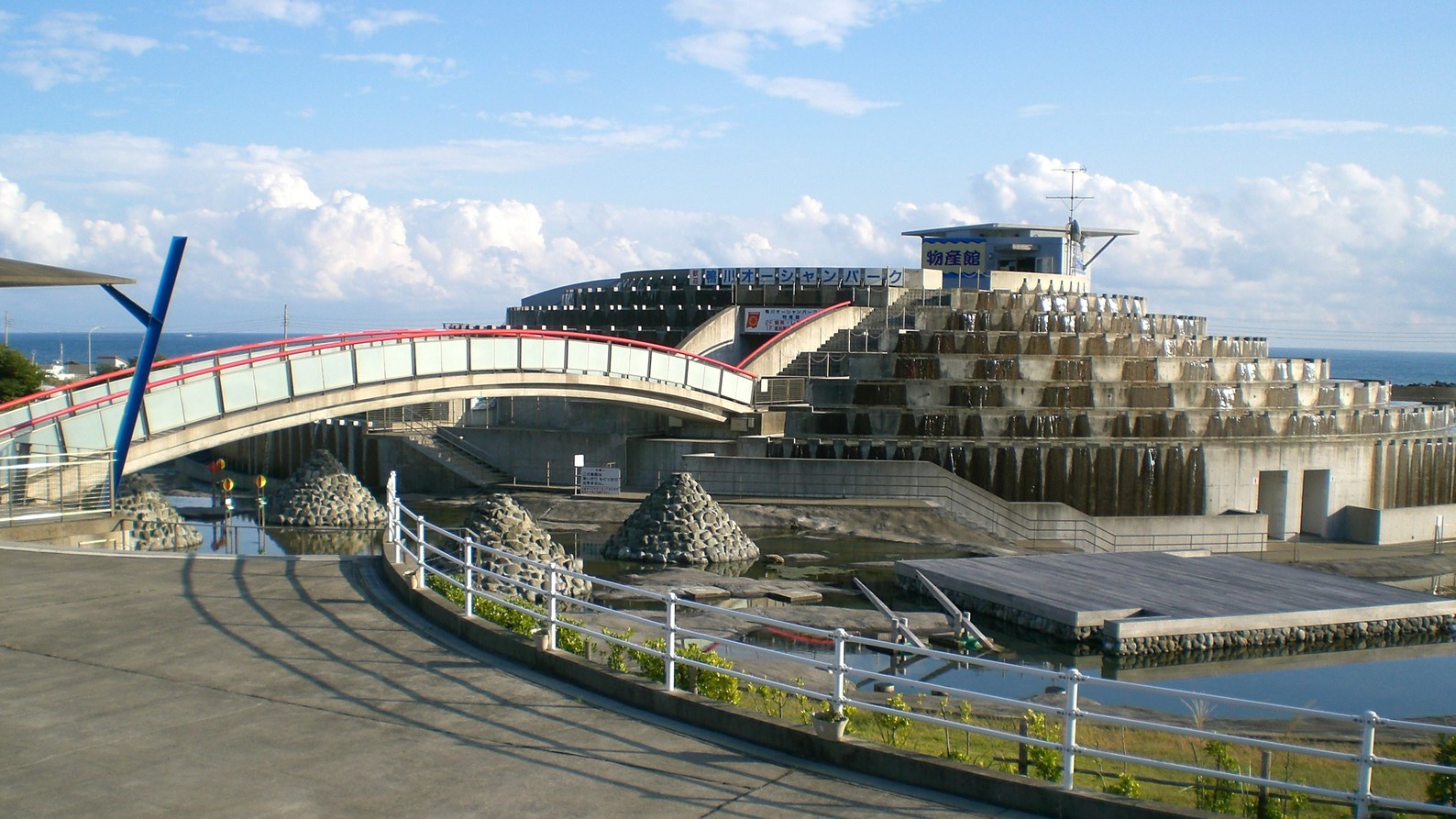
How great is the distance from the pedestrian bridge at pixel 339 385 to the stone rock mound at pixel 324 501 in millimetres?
5352

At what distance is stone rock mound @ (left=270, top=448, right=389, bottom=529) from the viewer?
112 feet

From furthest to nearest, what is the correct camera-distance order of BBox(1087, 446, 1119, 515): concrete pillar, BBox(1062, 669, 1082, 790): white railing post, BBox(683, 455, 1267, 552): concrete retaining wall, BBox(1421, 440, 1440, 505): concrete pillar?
BBox(1421, 440, 1440, 505): concrete pillar < BBox(1087, 446, 1119, 515): concrete pillar < BBox(683, 455, 1267, 552): concrete retaining wall < BBox(1062, 669, 1082, 790): white railing post

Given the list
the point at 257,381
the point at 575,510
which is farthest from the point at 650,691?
the point at 575,510

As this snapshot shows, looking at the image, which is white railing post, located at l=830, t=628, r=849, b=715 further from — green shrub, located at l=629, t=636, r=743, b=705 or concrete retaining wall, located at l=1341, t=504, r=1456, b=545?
concrete retaining wall, located at l=1341, t=504, r=1456, b=545

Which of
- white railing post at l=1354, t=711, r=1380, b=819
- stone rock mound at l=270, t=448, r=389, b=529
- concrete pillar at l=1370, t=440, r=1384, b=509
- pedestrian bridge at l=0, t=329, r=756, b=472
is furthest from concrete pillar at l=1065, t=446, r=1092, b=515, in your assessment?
white railing post at l=1354, t=711, r=1380, b=819

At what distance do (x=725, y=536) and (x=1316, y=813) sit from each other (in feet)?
68.5

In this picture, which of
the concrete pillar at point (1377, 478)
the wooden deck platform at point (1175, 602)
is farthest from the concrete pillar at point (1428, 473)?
the wooden deck platform at point (1175, 602)

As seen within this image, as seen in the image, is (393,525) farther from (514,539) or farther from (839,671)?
(839,671)

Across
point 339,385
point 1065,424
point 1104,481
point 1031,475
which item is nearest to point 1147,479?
point 1104,481

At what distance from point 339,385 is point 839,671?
863 inches

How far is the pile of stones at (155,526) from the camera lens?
27.0 m

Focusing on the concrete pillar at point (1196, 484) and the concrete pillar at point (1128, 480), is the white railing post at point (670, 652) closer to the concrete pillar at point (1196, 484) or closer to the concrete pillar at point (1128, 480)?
the concrete pillar at point (1128, 480)

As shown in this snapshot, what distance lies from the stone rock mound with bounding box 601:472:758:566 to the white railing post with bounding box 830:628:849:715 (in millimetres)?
19470

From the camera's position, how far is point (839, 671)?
8.83 meters
